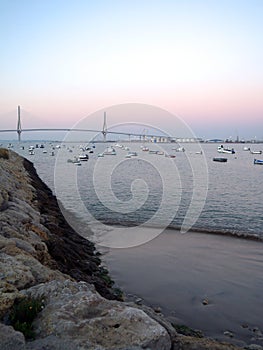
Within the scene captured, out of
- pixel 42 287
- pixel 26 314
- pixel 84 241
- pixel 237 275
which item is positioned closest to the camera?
pixel 26 314

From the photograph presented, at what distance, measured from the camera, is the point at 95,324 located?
13.0 ft

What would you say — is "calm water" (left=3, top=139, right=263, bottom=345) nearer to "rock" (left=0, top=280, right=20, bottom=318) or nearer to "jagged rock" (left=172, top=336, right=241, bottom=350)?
"jagged rock" (left=172, top=336, right=241, bottom=350)

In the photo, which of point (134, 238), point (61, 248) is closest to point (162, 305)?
point (61, 248)

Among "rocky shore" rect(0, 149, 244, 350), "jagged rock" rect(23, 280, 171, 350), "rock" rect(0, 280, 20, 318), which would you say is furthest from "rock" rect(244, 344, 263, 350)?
"rock" rect(0, 280, 20, 318)

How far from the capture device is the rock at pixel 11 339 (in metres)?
3.49

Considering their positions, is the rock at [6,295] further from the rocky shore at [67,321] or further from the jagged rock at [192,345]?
the jagged rock at [192,345]

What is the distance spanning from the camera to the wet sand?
320 inches

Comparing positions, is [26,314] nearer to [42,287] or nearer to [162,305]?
[42,287]

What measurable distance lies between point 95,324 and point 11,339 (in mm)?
937

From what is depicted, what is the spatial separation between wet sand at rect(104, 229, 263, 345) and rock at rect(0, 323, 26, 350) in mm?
5172

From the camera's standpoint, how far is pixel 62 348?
3.53m

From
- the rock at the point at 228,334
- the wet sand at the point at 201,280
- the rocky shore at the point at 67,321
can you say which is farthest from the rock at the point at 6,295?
the rock at the point at 228,334

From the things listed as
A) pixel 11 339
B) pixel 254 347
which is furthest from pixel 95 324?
pixel 254 347

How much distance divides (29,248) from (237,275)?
23.9 ft
